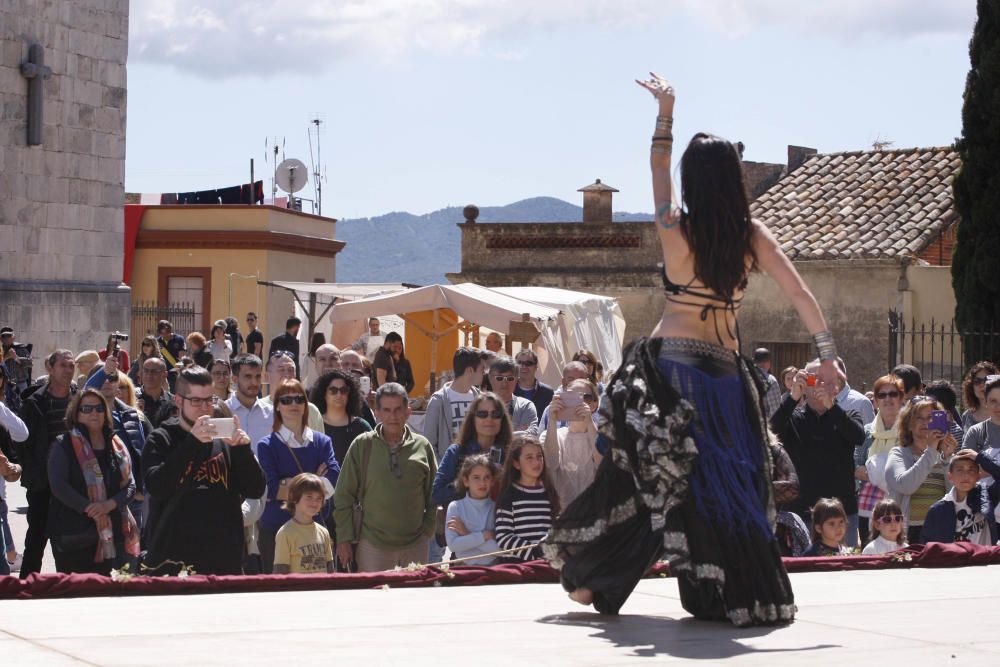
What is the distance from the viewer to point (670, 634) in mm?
5590

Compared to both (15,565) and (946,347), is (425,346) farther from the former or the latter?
(15,565)

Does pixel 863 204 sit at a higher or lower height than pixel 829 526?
higher

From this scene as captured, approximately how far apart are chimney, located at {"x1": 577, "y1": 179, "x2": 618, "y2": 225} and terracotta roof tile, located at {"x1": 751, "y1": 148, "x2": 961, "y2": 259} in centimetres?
322

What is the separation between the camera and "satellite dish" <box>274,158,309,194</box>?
1789 inches

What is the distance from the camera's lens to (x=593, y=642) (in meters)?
5.43

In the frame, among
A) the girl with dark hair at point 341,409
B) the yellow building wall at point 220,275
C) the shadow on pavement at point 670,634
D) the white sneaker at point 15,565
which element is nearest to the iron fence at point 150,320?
the yellow building wall at point 220,275

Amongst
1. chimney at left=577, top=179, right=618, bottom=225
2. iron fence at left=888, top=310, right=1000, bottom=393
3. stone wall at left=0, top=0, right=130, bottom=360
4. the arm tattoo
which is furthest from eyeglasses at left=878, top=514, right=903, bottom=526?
chimney at left=577, top=179, right=618, bottom=225

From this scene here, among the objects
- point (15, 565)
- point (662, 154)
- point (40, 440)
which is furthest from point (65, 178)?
point (662, 154)

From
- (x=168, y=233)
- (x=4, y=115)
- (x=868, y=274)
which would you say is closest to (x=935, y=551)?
(x=4, y=115)

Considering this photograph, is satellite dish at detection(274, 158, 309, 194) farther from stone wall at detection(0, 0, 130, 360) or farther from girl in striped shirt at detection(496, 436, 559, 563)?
girl in striped shirt at detection(496, 436, 559, 563)

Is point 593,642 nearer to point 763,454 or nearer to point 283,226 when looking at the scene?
point 763,454

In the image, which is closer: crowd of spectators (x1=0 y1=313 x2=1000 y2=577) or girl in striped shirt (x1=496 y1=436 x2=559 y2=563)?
crowd of spectators (x1=0 y1=313 x2=1000 y2=577)

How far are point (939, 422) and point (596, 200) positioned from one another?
24411mm

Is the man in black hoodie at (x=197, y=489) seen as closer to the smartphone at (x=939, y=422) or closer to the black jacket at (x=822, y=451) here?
the black jacket at (x=822, y=451)
